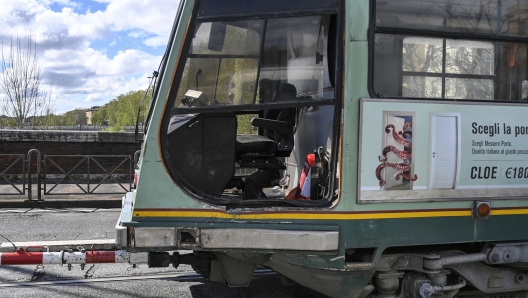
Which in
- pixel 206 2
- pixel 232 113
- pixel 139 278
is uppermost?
Result: pixel 206 2

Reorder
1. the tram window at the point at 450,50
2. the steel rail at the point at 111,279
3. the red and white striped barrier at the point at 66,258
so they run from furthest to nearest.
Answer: the steel rail at the point at 111,279
the red and white striped barrier at the point at 66,258
the tram window at the point at 450,50

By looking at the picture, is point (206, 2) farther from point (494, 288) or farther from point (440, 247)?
point (494, 288)

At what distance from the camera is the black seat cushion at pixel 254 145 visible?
4703 mm

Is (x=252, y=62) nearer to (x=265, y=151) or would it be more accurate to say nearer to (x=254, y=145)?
(x=254, y=145)

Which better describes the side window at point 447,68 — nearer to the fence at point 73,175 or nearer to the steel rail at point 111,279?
the steel rail at point 111,279

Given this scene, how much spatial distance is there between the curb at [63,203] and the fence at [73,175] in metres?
0.43

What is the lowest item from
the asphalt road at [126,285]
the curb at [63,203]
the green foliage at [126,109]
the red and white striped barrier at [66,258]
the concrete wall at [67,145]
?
the asphalt road at [126,285]

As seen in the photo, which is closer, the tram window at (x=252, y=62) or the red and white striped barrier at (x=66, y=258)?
the tram window at (x=252, y=62)

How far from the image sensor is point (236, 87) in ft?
13.2

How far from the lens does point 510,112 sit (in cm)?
416

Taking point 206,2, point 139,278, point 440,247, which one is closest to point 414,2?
point 206,2

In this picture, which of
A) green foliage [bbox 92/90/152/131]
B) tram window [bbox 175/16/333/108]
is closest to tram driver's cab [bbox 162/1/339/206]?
tram window [bbox 175/16/333/108]

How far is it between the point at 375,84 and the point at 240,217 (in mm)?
1424

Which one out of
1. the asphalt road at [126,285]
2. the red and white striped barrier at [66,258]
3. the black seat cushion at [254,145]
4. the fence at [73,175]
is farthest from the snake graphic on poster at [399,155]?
the fence at [73,175]
